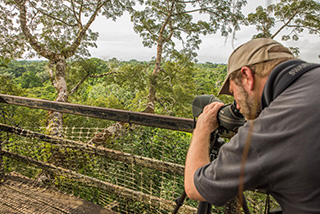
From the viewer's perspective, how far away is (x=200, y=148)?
826 mm

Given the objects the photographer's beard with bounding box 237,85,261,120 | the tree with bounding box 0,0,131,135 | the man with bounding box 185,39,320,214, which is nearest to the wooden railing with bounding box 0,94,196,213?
the photographer's beard with bounding box 237,85,261,120

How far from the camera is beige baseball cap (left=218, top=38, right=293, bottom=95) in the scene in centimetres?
71

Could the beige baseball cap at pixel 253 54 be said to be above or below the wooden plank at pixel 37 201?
above

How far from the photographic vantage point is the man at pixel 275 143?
527mm

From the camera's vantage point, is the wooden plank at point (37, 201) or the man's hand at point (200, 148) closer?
the man's hand at point (200, 148)

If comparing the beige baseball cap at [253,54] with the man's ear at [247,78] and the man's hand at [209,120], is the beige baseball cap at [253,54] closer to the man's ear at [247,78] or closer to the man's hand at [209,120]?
the man's ear at [247,78]

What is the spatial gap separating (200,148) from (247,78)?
333 mm

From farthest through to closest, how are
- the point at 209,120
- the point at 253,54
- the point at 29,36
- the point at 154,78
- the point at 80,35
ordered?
the point at 154,78, the point at 80,35, the point at 29,36, the point at 209,120, the point at 253,54

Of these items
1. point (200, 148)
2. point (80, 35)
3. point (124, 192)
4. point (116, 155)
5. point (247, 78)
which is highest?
point (80, 35)

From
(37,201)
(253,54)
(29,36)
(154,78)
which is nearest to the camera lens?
Result: (253,54)

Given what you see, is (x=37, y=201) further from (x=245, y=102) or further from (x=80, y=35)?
(x=80, y=35)

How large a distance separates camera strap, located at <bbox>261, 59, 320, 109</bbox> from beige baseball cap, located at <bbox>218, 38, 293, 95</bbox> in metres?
0.07

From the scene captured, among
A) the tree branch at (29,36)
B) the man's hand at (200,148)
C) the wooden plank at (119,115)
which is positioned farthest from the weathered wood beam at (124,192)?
the tree branch at (29,36)

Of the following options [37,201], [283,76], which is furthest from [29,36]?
[283,76]
